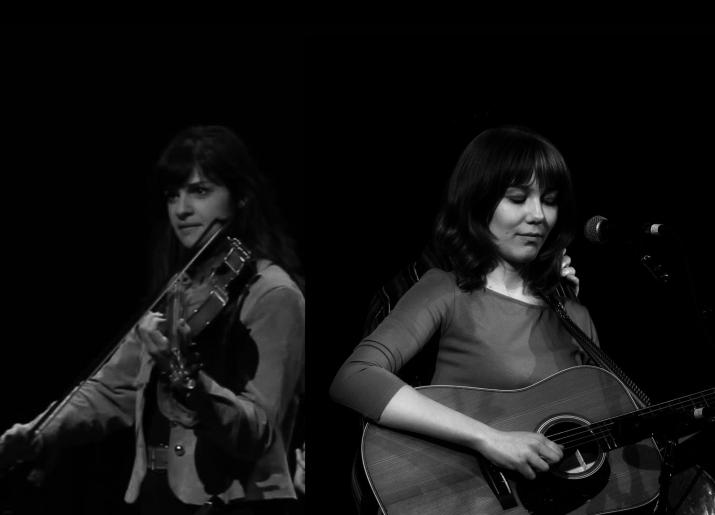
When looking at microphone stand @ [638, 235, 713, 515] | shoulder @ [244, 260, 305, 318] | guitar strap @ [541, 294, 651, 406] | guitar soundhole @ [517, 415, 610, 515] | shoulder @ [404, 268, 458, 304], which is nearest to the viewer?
microphone stand @ [638, 235, 713, 515]

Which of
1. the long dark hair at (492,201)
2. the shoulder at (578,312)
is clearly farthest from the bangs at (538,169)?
the shoulder at (578,312)

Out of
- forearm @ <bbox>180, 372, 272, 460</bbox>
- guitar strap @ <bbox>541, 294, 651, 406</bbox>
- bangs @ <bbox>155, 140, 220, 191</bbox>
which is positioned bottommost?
forearm @ <bbox>180, 372, 272, 460</bbox>

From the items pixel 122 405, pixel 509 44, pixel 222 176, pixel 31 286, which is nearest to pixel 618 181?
pixel 509 44

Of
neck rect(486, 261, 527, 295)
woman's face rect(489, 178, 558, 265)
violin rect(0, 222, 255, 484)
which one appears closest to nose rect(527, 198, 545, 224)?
woman's face rect(489, 178, 558, 265)

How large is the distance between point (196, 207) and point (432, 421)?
122 centimetres

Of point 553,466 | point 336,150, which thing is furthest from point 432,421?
point 336,150

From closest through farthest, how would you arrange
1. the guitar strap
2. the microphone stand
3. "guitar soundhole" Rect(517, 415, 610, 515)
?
1. the microphone stand
2. "guitar soundhole" Rect(517, 415, 610, 515)
3. the guitar strap

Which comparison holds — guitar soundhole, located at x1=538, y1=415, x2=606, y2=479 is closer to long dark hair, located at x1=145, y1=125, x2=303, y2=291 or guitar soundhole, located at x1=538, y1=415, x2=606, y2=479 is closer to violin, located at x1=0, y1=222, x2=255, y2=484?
long dark hair, located at x1=145, y1=125, x2=303, y2=291

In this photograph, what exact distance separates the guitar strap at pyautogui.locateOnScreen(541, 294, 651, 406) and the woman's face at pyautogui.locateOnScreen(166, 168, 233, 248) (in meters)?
1.17

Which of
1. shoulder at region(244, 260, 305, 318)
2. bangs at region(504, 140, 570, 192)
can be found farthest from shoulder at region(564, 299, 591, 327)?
shoulder at region(244, 260, 305, 318)

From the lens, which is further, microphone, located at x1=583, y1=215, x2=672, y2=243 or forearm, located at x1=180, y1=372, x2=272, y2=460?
forearm, located at x1=180, y1=372, x2=272, y2=460

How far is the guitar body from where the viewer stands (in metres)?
2.40

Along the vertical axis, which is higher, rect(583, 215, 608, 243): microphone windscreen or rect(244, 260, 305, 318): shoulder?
rect(583, 215, 608, 243): microphone windscreen

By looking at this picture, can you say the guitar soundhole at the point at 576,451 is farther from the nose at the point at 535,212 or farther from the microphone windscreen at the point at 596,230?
the nose at the point at 535,212
